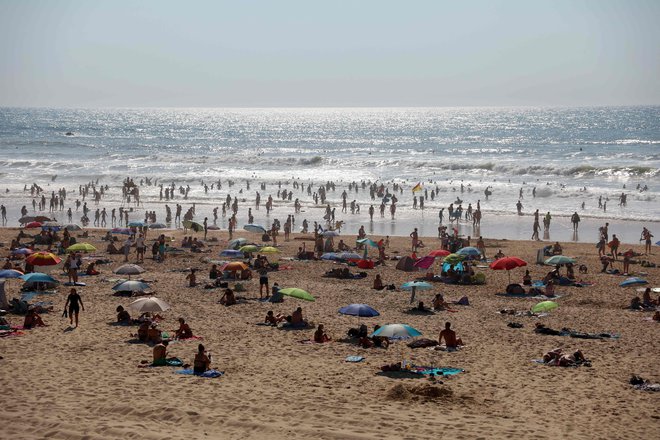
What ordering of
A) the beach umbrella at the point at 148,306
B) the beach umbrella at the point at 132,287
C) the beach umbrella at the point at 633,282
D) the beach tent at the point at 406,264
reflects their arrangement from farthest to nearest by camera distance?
the beach tent at the point at 406,264
the beach umbrella at the point at 633,282
the beach umbrella at the point at 132,287
the beach umbrella at the point at 148,306

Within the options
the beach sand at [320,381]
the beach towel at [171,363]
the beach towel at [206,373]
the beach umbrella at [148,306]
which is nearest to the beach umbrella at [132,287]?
the beach sand at [320,381]

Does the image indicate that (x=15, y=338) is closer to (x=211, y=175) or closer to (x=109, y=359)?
(x=109, y=359)

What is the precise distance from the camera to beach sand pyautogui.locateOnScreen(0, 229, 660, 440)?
35.8 ft

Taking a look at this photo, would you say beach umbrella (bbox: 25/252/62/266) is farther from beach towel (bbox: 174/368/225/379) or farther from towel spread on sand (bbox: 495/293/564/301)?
towel spread on sand (bbox: 495/293/564/301)

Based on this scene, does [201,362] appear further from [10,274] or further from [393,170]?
[393,170]

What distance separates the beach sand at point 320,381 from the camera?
1091 centimetres

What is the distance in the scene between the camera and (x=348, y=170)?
7862 centimetres

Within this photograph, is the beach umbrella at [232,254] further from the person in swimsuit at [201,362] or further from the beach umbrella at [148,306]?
the person in swimsuit at [201,362]

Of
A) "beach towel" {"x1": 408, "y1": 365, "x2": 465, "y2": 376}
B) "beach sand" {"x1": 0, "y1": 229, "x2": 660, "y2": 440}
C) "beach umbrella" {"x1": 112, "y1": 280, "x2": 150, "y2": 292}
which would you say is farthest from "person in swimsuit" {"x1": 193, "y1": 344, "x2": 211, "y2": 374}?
"beach umbrella" {"x1": 112, "y1": 280, "x2": 150, "y2": 292}

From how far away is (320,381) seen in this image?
13289 millimetres

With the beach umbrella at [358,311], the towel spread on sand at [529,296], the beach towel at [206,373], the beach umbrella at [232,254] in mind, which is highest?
the beach umbrella at [358,311]

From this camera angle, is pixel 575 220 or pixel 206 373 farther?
pixel 575 220

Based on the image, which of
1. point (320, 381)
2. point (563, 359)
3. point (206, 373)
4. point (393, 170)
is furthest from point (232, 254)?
point (393, 170)

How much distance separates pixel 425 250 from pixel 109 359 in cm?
1855
